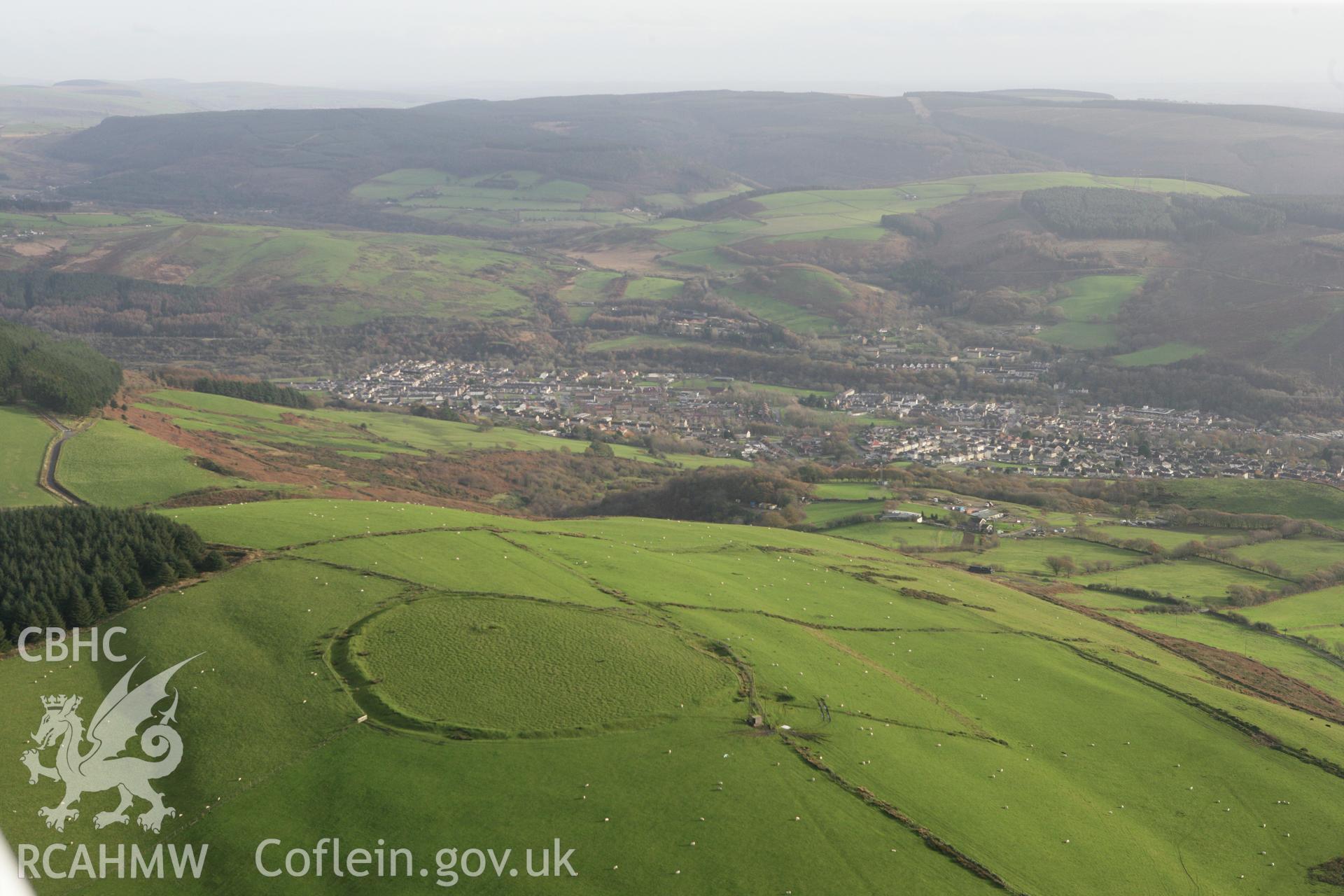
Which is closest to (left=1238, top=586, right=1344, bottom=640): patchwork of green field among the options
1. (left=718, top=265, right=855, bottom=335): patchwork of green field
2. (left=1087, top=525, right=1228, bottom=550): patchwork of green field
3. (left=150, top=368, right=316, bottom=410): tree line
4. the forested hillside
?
(left=1087, top=525, right=1228, bottom=550): patchwork of green field

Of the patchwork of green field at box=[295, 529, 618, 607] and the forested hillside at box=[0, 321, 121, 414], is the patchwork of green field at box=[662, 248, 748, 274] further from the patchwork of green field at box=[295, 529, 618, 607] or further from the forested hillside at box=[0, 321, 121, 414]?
the patchwork of green field at box=[295, 529, 618, 607]

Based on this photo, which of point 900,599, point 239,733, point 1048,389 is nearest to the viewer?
point 239,733

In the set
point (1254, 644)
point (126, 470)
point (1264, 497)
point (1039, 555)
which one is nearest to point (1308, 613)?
point (1254, 644)

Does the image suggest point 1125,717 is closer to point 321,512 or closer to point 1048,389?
point 321,512

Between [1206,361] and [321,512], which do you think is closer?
[321,512]

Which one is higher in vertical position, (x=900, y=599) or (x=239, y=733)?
(x=239, y=733)

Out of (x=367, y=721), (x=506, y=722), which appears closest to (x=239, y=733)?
(x=367, y=721)

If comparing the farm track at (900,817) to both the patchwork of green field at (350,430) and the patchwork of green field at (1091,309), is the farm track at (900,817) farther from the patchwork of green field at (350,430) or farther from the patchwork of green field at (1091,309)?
the patchwork of green field at (1091,309)
